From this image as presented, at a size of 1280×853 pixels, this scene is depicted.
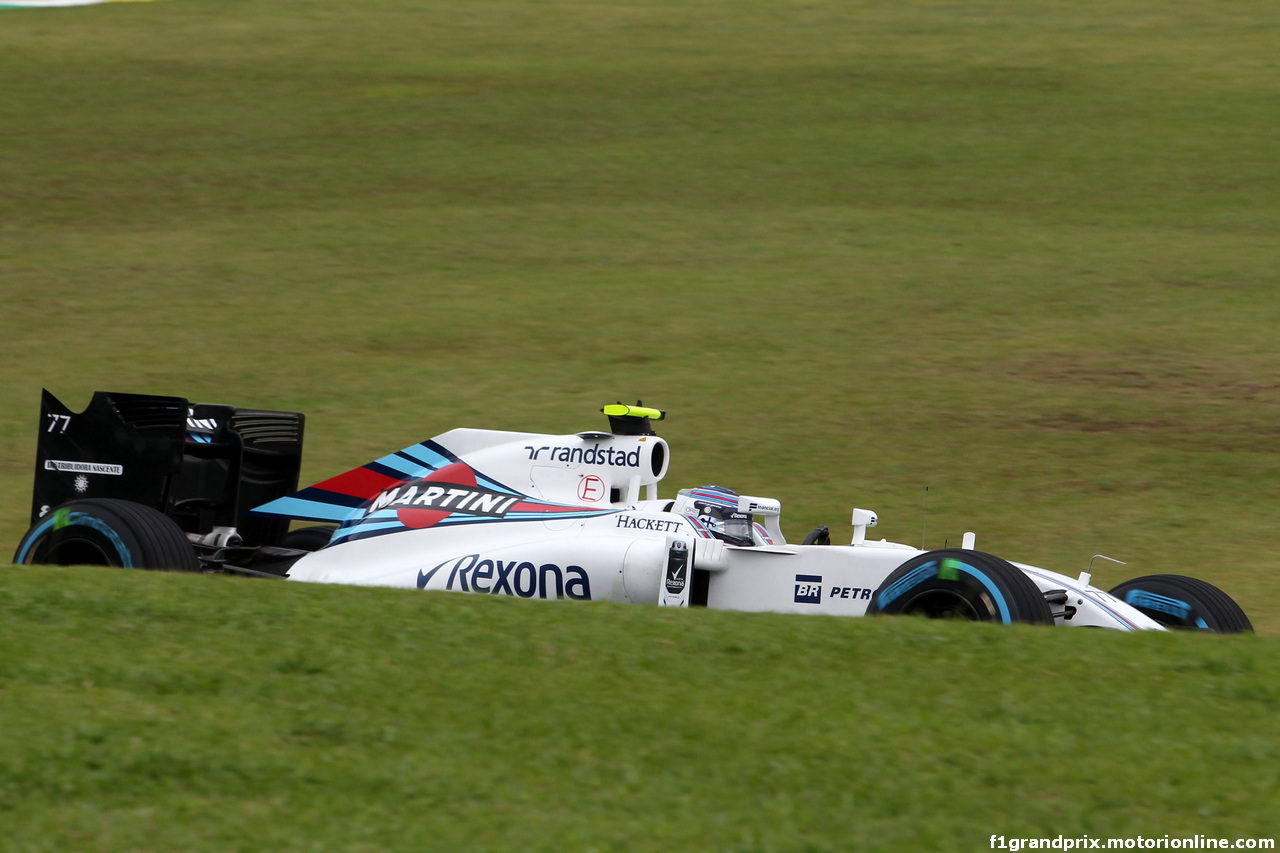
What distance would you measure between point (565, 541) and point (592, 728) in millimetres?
3000

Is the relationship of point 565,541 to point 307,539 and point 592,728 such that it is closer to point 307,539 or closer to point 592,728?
point 307,539

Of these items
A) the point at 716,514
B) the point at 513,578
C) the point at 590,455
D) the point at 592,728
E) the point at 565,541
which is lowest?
the point at 592,728

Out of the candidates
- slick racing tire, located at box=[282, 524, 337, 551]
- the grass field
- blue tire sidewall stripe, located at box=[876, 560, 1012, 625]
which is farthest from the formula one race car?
the grass field

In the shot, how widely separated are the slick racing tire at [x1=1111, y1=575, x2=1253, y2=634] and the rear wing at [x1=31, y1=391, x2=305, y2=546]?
543 cm

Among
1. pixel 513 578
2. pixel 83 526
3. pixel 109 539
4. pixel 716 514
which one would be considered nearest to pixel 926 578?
pixel 716 514

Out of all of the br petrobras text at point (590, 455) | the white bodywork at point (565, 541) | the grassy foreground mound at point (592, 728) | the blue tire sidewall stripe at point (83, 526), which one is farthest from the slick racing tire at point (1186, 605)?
the blue tire sidewall stripe at point (83, 526)

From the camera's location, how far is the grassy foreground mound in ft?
15.6

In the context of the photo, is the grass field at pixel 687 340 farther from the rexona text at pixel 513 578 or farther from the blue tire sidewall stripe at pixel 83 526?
the rexona text at pixel 513 578

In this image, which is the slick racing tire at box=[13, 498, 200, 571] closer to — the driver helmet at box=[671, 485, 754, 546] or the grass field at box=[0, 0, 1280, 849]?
the grass field at box=[0, 0, 1280, 849]

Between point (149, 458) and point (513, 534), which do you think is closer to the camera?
point (513, 534)

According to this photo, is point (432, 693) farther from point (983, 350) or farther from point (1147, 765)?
point (983, 350)

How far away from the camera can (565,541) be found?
8359 millimetres

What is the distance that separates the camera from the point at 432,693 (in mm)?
5656

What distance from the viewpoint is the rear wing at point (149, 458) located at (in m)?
9.12
